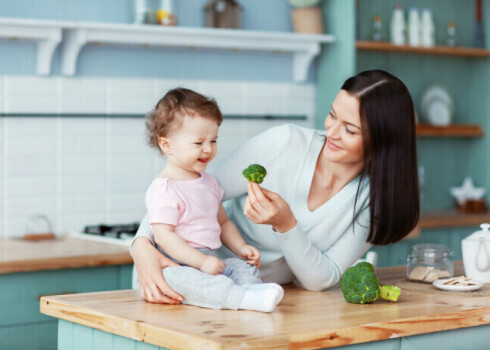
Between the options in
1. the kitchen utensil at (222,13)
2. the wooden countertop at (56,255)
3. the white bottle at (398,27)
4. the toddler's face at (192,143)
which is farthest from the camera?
the white bottle at (398,27)

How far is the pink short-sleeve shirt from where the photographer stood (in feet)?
6.39

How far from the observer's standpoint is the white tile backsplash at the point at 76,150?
12.3ft

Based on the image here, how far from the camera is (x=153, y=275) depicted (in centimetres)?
189

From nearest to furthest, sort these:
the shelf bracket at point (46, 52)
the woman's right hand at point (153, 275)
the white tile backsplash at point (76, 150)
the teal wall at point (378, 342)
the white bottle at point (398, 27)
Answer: the teal wall at point (378, 342)
the woman's right hand at point (153, 275)
the shelf bracket at point (46, 52)
the white tile backsplash at point (76, 150)
the white bottle at point (398, 27)

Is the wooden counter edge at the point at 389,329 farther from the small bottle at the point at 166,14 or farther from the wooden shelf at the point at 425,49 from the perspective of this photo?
the wooden shelf at the point at 425,49

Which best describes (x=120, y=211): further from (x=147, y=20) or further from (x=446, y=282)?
(x=446, y=282)

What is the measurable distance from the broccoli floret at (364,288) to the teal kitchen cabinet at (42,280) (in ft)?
4.92

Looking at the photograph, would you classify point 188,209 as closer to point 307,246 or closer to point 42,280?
point 307,246

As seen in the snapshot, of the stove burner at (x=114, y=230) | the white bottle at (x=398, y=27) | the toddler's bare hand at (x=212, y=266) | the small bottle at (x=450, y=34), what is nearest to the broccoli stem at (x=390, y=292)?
the toddler's bare hand at (x=212, y=266)

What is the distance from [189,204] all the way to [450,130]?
3.20 meters

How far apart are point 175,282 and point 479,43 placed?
3838mm

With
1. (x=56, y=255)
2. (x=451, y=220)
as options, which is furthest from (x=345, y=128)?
(x=451, y=220)

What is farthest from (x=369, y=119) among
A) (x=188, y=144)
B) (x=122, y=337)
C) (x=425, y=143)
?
(x=425, y=143)

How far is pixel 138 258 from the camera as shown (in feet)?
6.42
